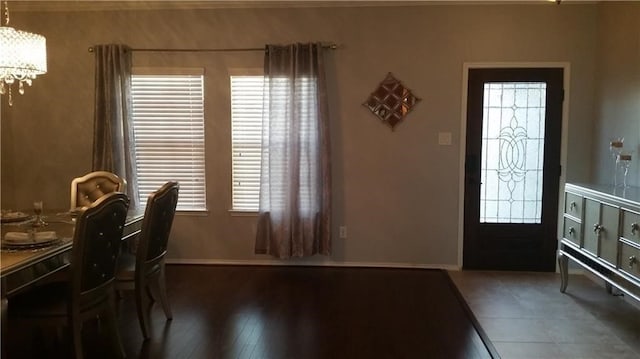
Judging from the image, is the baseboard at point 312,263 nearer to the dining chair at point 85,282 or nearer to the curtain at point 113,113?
the curtain at point 113,113

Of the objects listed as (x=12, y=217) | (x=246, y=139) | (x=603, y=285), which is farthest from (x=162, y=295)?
(x=603, y=285)

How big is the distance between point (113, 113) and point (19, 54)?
1.37 meters

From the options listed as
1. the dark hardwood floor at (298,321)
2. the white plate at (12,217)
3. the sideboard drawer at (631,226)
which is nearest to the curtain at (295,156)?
the dark hardwood floor at (298,321)

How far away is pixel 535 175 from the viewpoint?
4.66 meters

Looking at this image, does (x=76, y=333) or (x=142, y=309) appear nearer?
(x=76, y=333)

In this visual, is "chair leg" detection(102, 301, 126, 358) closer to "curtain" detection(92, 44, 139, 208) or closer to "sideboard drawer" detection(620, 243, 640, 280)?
"curtain" detection(92, 44, 139, 208)

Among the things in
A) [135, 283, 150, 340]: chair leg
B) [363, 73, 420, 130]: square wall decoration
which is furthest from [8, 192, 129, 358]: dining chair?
[363, 73, 420, 130]: square wall decoration

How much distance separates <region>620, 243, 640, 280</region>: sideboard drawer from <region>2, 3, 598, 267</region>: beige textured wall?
1742 mm

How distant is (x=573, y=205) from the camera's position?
3.77 metres

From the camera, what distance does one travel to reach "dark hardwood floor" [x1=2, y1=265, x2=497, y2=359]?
3002 mm

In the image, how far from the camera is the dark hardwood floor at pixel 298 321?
3.00 meters

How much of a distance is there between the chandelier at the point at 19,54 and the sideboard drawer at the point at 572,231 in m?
4.28

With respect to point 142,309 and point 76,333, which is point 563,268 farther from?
point 76,333

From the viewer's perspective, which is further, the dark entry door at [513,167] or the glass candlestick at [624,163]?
the dark entry door at [513,167]
